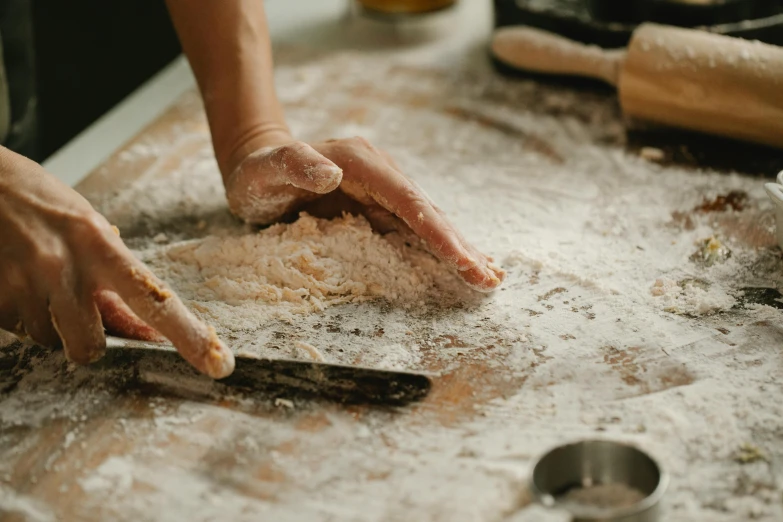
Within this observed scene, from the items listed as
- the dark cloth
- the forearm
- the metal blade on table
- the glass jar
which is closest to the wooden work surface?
the metal blade on table

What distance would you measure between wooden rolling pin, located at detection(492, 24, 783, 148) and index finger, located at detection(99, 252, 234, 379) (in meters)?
1.13

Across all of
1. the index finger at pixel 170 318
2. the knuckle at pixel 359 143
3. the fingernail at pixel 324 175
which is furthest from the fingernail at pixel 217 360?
the knuckle at pixel 359 143

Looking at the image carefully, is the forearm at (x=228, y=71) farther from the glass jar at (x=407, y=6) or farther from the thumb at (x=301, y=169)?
the glass jar at (x=407, y=6)

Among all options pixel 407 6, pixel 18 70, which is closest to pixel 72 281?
pixel 18 70

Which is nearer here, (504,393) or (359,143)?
(504,393)

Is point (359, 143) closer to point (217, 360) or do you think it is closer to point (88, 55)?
point (217, 360)

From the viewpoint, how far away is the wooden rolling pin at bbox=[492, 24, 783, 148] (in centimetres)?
159

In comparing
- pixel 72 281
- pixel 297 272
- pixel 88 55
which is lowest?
pixel 88 55

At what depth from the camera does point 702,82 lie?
163 centimetres

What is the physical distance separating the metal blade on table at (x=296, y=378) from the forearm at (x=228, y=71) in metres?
0.50

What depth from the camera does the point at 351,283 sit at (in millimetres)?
1261

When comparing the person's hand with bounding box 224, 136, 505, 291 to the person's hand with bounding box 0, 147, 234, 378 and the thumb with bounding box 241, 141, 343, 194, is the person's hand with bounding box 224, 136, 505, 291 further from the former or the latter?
the person's hand with bounding box 0, 147, 234, 378

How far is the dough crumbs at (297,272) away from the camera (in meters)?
1.24

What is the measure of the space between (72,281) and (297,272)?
34cm
